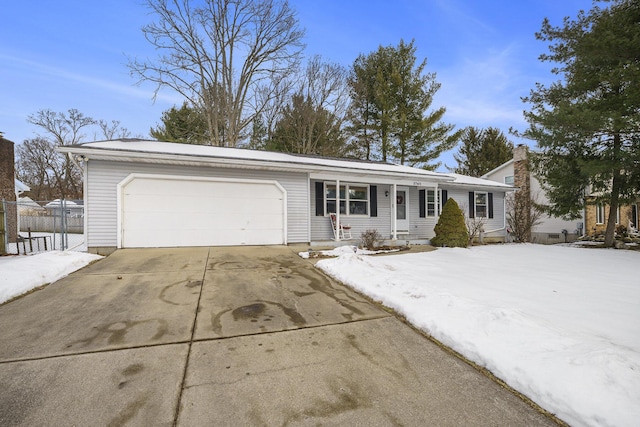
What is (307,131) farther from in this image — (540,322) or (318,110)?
(540,322)

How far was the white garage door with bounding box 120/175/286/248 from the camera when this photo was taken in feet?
26.0

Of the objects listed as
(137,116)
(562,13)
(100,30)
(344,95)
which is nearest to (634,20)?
(562,13)

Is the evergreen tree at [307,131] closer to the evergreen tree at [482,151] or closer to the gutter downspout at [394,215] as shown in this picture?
the gutter downspout at [394,215]

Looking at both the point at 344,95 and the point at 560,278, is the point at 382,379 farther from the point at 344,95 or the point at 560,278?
the point at 344,95

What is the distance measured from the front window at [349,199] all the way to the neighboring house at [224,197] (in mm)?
38

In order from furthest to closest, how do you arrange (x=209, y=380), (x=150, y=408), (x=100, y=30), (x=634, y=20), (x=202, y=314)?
(x=100, y=30)
(x=634, y=20)
(x=202, y=314)
(x=209, y=380)
(x=150, y=408)

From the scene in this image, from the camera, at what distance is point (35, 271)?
4.80m

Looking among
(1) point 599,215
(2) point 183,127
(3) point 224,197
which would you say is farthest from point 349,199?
(1) point 599,215

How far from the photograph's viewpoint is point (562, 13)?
1141cm

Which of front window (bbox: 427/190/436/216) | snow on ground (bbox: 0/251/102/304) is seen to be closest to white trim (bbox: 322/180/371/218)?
front window (bbox: 427/190/436/216)

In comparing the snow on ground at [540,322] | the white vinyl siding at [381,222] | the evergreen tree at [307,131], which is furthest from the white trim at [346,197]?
the evergreen tree at [307,131]

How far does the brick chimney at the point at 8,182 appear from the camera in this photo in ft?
43.0

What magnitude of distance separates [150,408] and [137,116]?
24.3 m

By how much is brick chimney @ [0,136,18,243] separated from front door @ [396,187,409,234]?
17153mm
